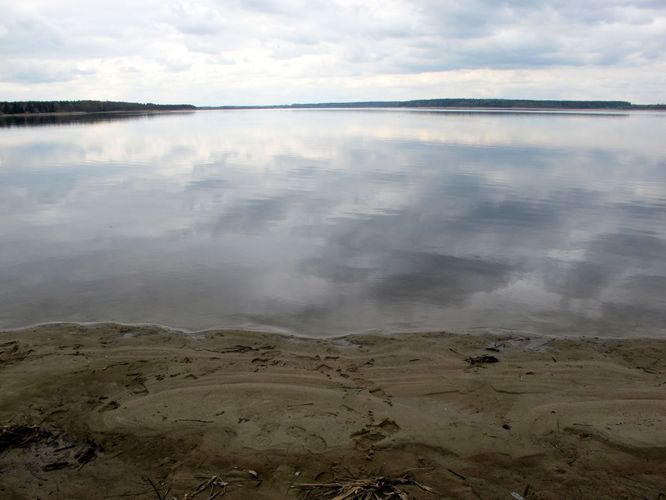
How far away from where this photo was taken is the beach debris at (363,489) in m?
4.57

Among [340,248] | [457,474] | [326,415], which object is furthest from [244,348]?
[340,248]

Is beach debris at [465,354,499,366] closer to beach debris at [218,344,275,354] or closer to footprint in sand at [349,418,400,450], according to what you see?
footprint in sand at [349,418,400,450]

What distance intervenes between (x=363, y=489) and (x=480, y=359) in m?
3.38

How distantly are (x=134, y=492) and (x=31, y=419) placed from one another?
77.2 inches

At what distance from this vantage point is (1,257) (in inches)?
494

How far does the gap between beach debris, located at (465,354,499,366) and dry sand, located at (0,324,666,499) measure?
0.29ft

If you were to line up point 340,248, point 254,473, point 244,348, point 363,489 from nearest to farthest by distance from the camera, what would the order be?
point 363,489
point 254,473
point 244,348
point 340,248

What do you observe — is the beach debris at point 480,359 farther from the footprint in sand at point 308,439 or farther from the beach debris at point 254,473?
the beach debris at point 254,473

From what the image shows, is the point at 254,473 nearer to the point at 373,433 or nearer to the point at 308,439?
the point at 308,439

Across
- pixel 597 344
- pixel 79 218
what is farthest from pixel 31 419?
pixel 79 218

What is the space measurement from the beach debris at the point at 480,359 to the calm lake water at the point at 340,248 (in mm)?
1372

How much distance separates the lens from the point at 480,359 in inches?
290

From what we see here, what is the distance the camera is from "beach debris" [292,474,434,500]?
4.57 meters

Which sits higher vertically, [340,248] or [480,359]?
[340,248]
